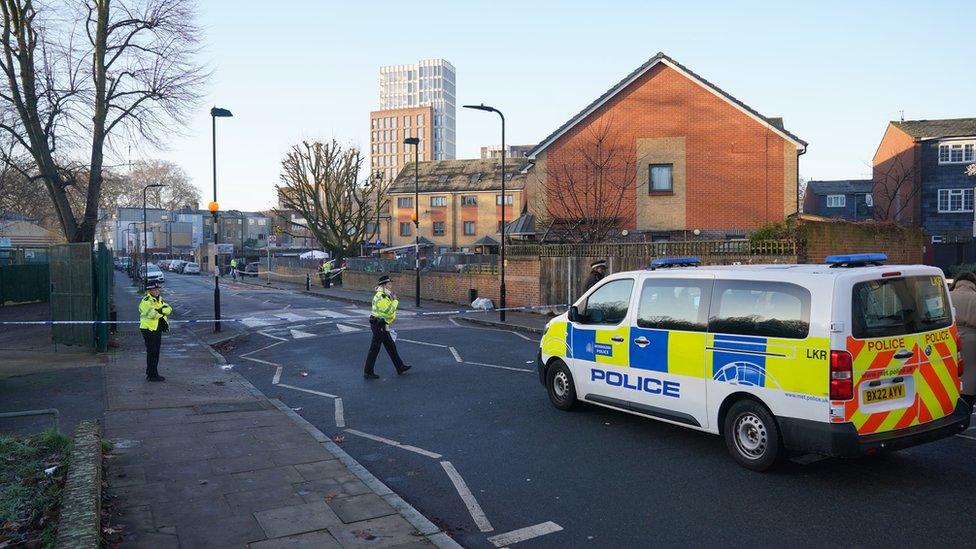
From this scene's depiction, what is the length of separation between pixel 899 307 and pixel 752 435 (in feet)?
5.68

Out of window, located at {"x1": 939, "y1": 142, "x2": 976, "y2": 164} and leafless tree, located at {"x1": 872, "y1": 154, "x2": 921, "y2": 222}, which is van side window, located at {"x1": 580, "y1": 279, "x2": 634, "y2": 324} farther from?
window, located at {"x1": 939, "y1": 142, "x2": 976, "y2": 164}

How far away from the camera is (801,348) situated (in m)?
6.19

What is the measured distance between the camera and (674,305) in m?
7.60

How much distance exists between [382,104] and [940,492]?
611 ft

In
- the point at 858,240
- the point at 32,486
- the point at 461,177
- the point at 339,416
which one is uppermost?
the point at 461,177

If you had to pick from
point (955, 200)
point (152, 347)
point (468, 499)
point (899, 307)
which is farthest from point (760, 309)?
point (955, 200)

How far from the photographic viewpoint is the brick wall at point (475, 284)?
2380cm

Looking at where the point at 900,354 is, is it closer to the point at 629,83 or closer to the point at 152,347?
the point at 152,347

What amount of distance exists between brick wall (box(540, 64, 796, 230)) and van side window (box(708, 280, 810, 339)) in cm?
2541

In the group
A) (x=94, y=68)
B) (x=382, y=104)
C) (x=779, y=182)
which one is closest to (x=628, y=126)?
(x=779, y=182)

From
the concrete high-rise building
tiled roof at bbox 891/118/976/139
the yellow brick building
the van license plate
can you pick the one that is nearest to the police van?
the van license plate

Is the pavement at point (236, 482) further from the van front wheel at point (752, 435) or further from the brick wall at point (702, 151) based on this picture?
the brick wall at point (702, 151)

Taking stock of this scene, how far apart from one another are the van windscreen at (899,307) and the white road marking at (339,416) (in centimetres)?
603

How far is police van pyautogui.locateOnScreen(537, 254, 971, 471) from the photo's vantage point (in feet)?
19.7
